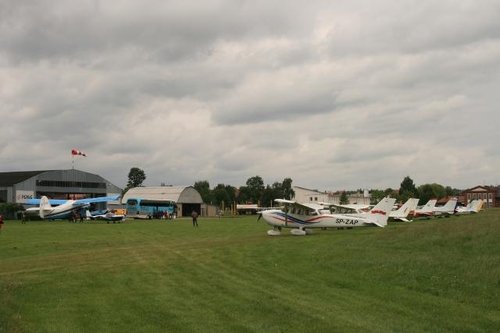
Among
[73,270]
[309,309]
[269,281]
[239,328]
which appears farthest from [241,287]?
[73,270]

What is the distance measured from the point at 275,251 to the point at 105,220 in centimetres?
4971

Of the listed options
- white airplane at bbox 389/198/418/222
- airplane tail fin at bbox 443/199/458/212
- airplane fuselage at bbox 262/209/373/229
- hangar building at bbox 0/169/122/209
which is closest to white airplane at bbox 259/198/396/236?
airplane fuselage at bbox 262/209/373/229

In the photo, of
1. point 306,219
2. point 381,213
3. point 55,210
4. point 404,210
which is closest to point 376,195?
point 404,210

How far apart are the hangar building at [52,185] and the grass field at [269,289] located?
7229cm

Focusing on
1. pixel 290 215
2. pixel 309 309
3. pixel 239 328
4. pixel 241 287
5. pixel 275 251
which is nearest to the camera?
pixel 239 328

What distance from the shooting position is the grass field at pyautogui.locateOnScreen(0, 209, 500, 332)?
948 cm

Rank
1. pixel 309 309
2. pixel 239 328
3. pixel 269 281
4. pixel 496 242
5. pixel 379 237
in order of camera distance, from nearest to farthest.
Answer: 1. pixel 239 328
2. pixel 309 309
3. pixel 269 281
4. pixel 496 242
5. pixel 379 237

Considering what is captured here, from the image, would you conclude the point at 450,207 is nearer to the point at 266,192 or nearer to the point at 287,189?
the point at 266,192

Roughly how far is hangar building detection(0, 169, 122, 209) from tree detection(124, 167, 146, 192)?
80.7m

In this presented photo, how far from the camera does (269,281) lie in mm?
13898

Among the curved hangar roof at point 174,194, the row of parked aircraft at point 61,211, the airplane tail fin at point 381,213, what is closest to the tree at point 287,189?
the curved hangar roof at point 174,194

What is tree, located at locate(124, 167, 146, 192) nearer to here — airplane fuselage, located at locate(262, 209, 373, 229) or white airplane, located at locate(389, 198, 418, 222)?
white airplane, located at locate(389, 198, 418, 222)

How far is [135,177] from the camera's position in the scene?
189 meters

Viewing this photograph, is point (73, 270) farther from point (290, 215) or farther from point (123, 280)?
point (290, 215)
